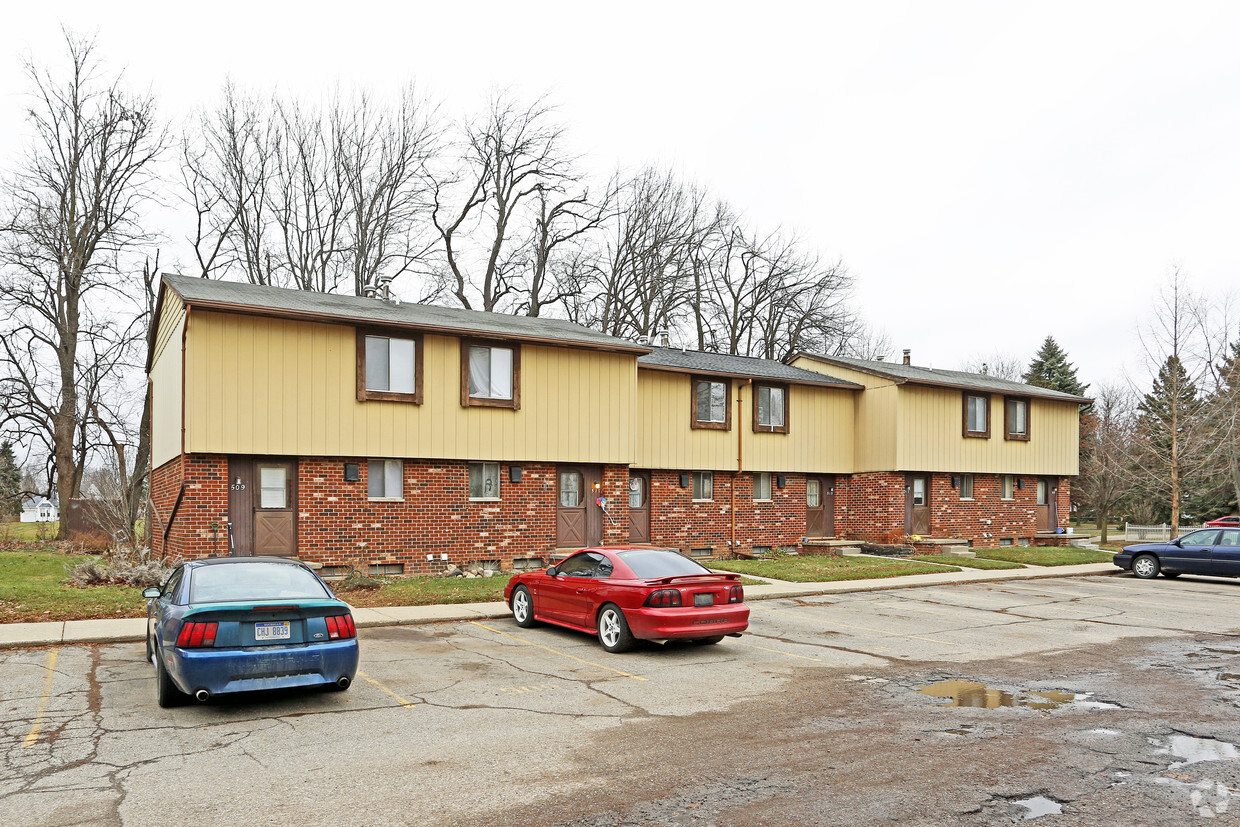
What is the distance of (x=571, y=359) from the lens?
21.9 metres

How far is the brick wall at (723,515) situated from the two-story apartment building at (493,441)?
6cm

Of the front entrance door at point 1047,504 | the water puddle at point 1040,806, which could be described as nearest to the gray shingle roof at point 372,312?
the water puddle at point 1040,806

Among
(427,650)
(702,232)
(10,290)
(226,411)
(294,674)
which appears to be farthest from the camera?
(702,232)

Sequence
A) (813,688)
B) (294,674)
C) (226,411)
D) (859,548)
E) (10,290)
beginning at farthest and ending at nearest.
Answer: (10,290) < (859,548) < (226,411) < (813,688) < (294,674)

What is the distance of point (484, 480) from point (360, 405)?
344cm

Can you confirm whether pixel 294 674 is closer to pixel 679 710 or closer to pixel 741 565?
pixel 679 710

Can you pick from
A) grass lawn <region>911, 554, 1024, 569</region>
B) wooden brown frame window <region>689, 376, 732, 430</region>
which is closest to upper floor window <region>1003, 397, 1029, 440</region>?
grass lawn <region>911, 554, 1024, 569</region>

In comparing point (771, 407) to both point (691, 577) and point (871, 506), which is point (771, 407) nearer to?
point (871, 506)

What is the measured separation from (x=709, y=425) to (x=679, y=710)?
702 inches

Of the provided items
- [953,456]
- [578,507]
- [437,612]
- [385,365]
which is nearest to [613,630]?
[437,612]

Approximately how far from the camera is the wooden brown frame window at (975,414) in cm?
2952

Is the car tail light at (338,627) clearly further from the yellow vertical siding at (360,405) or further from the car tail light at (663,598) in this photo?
the yellow vertical siding at (360,405)

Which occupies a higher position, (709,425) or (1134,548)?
(709,425)

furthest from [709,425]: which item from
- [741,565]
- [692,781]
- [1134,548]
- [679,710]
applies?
[692,781]
